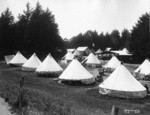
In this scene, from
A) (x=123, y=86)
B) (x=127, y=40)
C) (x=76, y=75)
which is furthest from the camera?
(x=127, y=40)

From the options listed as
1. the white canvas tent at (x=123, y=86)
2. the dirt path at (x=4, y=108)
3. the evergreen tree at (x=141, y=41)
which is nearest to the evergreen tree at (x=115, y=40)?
the evergreen tree at (x=141, y=41)

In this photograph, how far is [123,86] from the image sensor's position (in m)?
21.2

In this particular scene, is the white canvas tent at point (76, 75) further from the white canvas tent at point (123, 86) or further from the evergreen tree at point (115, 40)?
the evergreen tree at point (115, 40)

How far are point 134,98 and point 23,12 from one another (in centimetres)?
5085

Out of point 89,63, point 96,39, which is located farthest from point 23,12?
point 96,39

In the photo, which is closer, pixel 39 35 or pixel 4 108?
pixel 4 108

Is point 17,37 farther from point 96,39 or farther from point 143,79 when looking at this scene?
point 96,39

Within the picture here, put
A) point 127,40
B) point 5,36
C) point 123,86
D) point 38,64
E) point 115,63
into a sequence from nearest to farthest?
1. point 123,86
2. point 38,64
3. point 115,63
4. point 5,36
5. point 127,40

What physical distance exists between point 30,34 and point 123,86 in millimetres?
41753

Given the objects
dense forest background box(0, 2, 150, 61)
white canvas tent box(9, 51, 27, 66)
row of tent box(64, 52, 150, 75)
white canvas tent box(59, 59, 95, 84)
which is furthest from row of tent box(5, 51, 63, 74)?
row of tent box(64, 52, 150, 75)

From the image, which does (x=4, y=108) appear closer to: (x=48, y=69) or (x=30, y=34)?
(x=48, y=69)

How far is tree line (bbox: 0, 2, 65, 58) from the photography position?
2200 inches

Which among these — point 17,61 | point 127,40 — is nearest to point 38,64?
point 17,61

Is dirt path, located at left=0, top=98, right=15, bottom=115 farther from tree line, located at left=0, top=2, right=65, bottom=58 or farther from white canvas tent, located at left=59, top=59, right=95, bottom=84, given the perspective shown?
tree line, located at left=0, top=2, right=65, bottom=58
